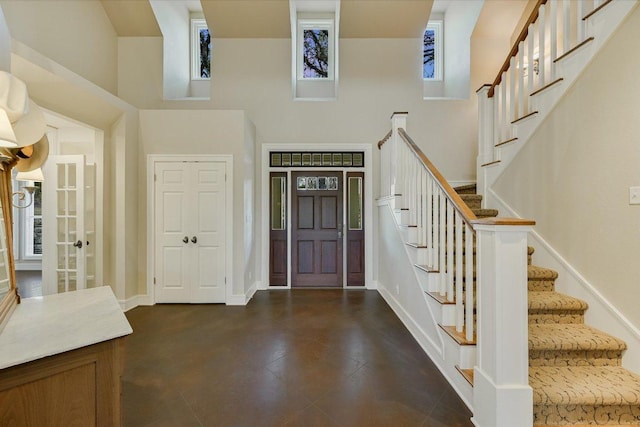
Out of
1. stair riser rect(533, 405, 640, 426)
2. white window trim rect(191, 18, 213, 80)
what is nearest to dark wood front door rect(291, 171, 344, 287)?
white window trim rect(191, 18, 213, 80)

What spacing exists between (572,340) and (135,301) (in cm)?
488

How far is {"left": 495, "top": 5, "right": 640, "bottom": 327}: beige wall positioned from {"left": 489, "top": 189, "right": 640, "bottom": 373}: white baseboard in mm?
45

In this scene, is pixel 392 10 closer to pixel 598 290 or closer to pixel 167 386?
pixel 598 290

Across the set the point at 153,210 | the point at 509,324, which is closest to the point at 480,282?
the point at 509,324

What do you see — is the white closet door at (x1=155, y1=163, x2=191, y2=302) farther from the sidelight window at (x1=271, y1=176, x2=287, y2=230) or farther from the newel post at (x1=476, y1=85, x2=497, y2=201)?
the newel post at (x1=476, y1=85, x2=497, y2=201)

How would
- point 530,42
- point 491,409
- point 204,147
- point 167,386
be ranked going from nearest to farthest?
point 491,409 < point 167,386 < point 530,42 < point 204,147

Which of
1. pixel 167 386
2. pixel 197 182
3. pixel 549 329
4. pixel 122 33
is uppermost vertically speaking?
pixel 122 33

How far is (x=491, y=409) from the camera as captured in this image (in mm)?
1681

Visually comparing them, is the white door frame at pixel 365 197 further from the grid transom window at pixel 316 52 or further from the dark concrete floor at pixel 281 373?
the grid transom window at pixel 316 52

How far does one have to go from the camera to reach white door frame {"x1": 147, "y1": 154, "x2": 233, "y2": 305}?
13.5ft

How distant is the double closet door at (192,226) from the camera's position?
13.6 feet

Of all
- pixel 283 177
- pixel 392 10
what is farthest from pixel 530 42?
pixel 283 177

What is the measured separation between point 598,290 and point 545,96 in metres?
1.85

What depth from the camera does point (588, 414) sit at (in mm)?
1728
